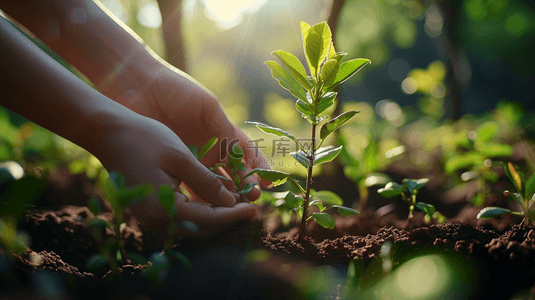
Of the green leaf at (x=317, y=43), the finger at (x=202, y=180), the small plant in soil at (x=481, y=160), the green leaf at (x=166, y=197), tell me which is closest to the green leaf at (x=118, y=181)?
the green leaf at (x=166, y=197)

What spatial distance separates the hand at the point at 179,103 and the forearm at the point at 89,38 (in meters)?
0.03

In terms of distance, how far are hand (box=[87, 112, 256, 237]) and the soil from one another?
0.43 ft

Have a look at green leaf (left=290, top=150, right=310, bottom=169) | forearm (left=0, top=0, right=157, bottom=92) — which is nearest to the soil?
green leaf (left=290, top=150, right=310, bottom=169)

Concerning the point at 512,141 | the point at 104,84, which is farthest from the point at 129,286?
the point at 512,141

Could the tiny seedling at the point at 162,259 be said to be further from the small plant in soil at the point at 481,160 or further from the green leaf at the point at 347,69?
the small plant in soil at the point at 481,160

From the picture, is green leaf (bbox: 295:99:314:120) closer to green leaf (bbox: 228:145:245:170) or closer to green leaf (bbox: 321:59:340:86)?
green leaf (bbox: 321:59:340:86)

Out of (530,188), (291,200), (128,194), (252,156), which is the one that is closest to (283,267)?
(291,200)

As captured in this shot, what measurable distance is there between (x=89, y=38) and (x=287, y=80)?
3.52 ft

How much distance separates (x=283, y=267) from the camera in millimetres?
768

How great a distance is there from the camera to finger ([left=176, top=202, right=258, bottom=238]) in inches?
37.1

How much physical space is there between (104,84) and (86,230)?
0.74 m

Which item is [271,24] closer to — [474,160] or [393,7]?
[393,7]

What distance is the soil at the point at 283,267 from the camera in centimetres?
62

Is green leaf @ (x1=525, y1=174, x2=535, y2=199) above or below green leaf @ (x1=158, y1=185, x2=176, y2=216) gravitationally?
below
